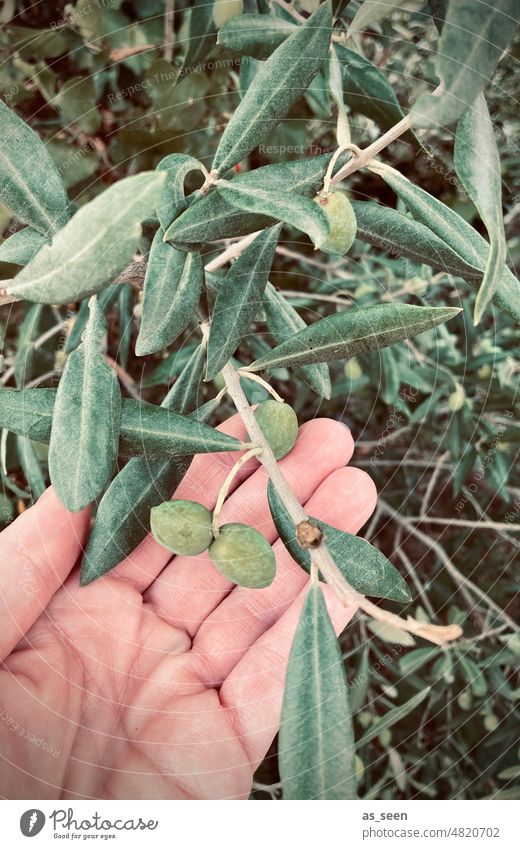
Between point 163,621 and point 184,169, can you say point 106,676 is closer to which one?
point 163,621

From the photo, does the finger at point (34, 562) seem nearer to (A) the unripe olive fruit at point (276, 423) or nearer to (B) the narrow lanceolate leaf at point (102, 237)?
(A) the unripe olive fruit at point (276, 423)

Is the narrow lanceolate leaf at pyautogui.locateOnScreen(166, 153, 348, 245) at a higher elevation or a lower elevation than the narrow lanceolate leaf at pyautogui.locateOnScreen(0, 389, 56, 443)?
higher

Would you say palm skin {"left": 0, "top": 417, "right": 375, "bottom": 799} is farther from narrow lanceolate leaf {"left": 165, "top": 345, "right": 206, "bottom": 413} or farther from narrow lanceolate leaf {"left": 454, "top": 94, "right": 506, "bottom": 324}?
narrow lanceolate leaf {"left": 454, "top": 94, "right": 506, "bottom": 324}

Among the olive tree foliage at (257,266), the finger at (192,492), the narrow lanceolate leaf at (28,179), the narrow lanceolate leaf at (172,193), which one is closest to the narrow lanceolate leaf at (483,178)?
the olive tree foliage at (257,266)

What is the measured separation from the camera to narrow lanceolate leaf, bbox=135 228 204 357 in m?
0.59

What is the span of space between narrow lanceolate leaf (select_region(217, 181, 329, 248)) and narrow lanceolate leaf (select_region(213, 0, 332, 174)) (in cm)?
5

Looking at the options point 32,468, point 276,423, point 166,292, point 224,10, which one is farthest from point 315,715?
point 224,10

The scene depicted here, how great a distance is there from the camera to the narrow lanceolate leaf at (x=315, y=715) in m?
0.57

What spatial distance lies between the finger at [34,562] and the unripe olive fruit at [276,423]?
25 centimetres

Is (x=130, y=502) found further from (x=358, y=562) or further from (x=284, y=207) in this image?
(x=284, y=207)

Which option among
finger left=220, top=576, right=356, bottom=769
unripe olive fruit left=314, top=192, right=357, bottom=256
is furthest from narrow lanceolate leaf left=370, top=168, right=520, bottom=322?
finger left=220, top=576, right=356, bottom=769

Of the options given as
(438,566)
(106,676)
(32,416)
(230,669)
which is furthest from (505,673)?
(32,416)

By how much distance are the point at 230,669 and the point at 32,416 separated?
1.43 feet

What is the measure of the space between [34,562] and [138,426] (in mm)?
260
